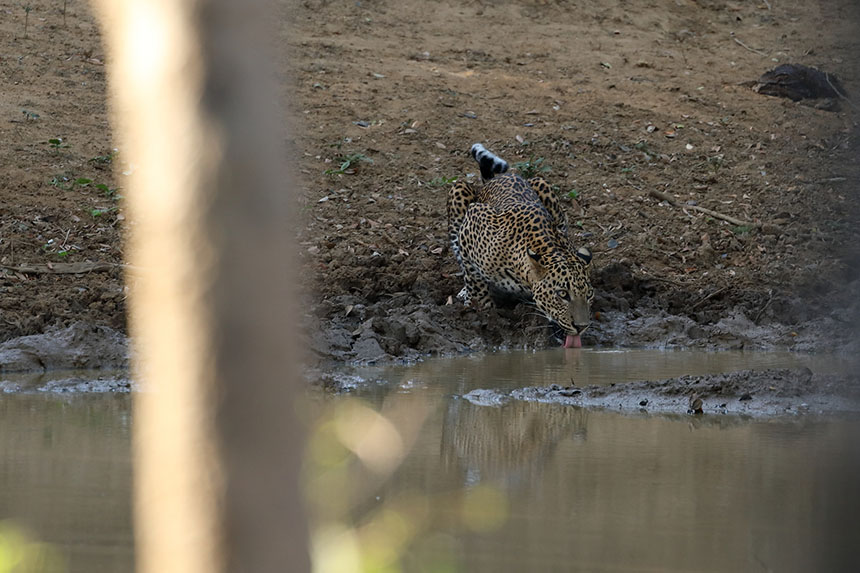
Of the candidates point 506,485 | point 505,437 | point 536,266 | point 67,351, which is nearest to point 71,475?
point 506,485

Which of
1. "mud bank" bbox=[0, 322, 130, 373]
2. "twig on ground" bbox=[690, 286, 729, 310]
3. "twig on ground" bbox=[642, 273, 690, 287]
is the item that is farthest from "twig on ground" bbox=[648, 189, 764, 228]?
"mud bank" bbox=[0, 322, 130, 373]

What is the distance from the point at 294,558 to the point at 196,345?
34 centimetres

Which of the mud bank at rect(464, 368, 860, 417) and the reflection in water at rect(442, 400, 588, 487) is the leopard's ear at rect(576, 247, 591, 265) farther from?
the reflection in water at rect(442, 400, 588, 487)

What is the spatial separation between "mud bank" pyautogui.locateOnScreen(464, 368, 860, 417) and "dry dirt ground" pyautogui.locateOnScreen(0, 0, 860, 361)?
621 mm

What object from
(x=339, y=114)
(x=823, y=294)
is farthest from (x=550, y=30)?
(x=823, y=294)

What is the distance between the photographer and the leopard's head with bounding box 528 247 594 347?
8523 millimetres

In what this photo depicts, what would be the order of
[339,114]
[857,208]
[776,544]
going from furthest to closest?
[339,114] → [776,544] → [857,208]

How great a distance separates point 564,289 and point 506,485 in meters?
4.07

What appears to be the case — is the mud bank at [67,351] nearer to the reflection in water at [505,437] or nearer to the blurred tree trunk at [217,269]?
the reflection in water at [505,437]

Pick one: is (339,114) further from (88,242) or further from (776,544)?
(776,544)

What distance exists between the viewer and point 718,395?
20.7 feet

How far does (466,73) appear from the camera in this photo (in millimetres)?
14539

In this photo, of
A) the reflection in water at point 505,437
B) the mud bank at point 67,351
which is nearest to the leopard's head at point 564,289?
the reflection in water at point 505,437

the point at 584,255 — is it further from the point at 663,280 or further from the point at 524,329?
the point at 663,280
